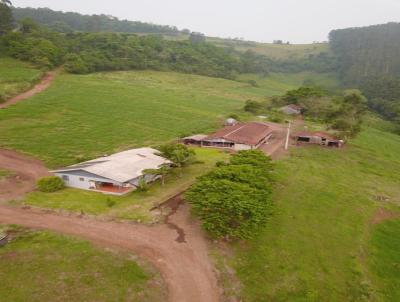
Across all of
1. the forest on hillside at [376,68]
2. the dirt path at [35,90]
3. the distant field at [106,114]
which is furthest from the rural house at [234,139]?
the forest on hillside at [376,68]

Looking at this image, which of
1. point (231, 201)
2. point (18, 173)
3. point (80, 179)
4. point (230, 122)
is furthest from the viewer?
point (230, 122)

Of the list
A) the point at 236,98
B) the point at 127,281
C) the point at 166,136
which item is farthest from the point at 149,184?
the point at 236,98

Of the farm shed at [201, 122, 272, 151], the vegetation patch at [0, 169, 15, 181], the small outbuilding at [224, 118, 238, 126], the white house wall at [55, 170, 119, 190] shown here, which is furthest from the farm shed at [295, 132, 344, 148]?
the vegetation patch at [0, 169, 15, 181]

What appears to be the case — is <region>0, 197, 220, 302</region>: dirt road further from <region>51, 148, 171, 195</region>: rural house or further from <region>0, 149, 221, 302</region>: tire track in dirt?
<region>51, 148, 171, 195</region>: rural house

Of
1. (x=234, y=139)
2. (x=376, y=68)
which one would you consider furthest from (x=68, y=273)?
(x=376, y=68)

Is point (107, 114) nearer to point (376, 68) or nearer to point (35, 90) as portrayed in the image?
point (35, 90)

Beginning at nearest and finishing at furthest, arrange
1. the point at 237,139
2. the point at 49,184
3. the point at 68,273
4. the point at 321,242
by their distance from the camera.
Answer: the point at 68,273 → the point at 321,242 → the point at 49,184 → the point at 237,139

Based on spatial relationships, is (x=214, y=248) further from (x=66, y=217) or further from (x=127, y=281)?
(x=66, y=217)
